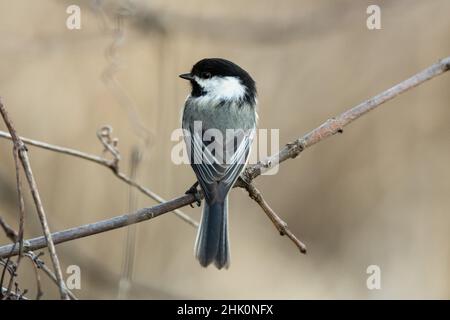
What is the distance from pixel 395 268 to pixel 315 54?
1865 mm

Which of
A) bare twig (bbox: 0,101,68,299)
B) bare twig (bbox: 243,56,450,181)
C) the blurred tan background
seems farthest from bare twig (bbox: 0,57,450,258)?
the blurred tan background

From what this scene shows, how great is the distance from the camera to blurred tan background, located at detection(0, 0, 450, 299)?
4766 mm

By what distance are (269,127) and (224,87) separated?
1.44m

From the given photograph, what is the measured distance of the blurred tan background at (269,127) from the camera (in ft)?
15.6

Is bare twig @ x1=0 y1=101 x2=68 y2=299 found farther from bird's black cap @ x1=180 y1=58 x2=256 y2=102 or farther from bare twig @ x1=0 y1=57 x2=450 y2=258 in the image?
bird's black cap @ x1=180 y1=58 x2=256 y2=102

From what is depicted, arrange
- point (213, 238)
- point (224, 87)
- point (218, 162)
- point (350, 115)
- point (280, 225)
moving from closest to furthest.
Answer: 1. point (280, 225)
2. point (350, 115)
3. point (213, 238)
4. point (218, 162)
5. point (224, 87)

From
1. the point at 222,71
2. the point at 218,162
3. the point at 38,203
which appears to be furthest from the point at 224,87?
the point at 38,203

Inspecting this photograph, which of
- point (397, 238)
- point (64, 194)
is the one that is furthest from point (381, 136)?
point (64, 194)

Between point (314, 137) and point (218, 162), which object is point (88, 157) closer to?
point (218, 162)

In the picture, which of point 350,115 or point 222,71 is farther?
point 222,71

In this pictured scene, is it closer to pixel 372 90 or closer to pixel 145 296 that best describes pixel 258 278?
pixel 145 296

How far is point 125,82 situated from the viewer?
5035 millimetres

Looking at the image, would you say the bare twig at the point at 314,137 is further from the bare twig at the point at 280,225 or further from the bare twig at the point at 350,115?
the bare twig at the point at 280,225

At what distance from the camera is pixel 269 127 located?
5289 millimetres
